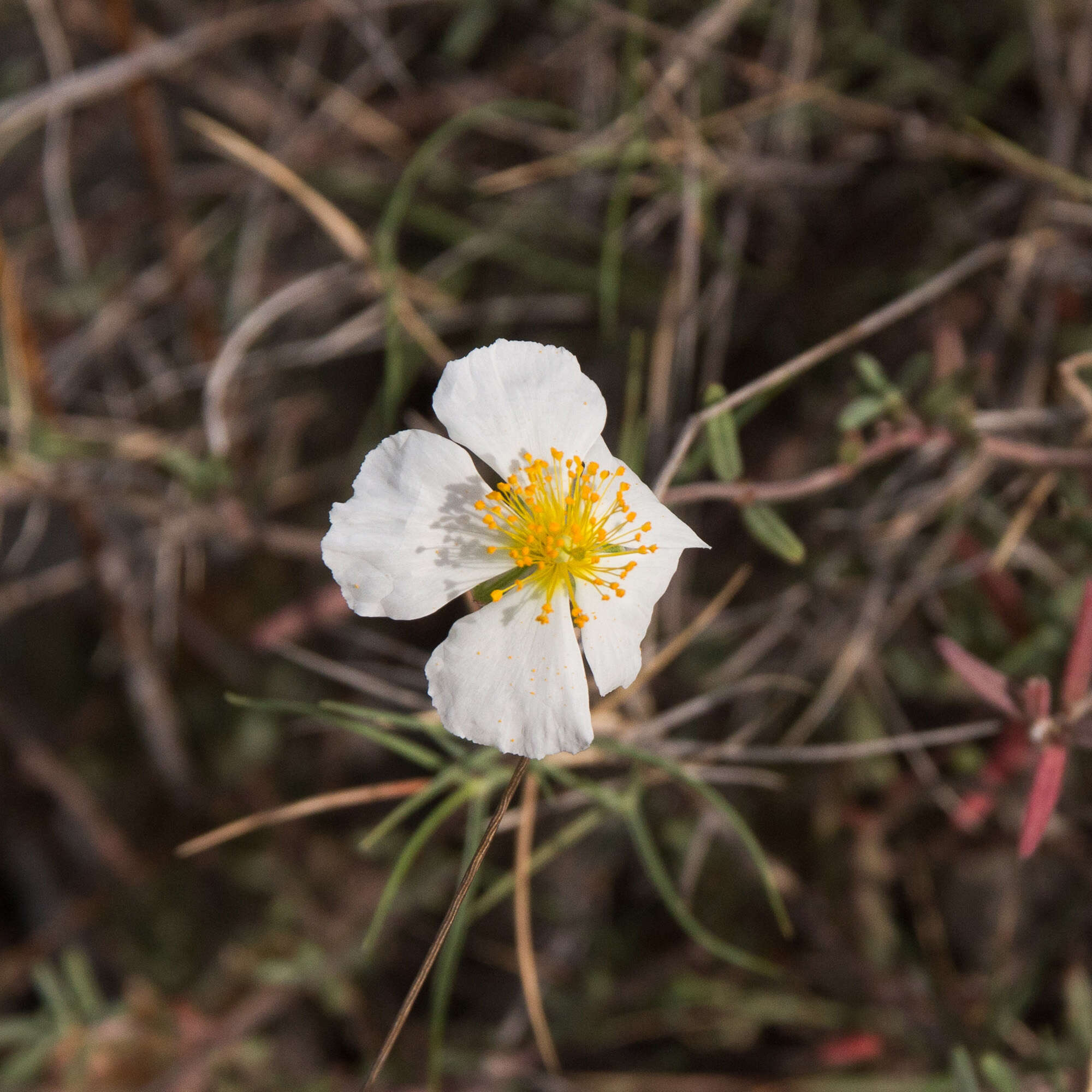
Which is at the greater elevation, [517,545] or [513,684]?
[517,545]

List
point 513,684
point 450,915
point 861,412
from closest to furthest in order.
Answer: point 450,915, point 513,684, point 861,412

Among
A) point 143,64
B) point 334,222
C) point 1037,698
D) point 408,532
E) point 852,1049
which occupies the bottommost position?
point 852,1049

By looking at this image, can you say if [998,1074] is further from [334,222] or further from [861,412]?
[334,222]

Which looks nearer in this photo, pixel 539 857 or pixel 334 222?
pixel 539 857

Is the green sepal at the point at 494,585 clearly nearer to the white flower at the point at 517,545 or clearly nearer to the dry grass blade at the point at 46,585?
the white flower at the point at 517,545

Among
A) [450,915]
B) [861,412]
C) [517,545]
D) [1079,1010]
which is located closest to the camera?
[450,915]

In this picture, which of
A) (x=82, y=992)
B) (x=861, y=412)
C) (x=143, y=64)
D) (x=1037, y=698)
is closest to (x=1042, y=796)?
(x=1037, y=698)

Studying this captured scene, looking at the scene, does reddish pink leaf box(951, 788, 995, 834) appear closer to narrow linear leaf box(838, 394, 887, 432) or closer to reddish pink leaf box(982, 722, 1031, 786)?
reddish pink leaf box(982, 722, 1031, 786)
